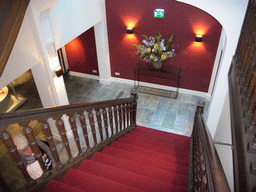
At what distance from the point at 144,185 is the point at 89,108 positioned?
106 cm

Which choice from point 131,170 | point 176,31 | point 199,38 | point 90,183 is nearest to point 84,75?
→ point 176,31

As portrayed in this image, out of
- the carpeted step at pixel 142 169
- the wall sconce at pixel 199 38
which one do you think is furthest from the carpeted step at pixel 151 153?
the wall sconce at pixel 199 38

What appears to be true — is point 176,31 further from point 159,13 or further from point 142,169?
point 142,169

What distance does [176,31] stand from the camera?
5945 mm

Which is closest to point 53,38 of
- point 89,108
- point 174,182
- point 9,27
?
point 9,27

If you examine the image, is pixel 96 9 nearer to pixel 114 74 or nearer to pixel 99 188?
pixel 114 74

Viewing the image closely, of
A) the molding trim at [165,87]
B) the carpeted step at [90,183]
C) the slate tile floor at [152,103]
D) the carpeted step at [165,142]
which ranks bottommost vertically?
the slate tile floor at [152,103]

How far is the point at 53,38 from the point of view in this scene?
4066 millimetres

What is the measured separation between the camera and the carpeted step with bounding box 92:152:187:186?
249 centimetres

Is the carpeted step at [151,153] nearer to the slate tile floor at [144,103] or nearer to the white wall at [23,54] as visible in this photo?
the slate tile floor at [144,103]

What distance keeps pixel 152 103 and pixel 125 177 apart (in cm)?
420

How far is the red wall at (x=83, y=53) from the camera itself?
6.97 meters

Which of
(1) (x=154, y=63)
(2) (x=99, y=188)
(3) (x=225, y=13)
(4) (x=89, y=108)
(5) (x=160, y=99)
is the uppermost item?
(3) (x=225, y=13)

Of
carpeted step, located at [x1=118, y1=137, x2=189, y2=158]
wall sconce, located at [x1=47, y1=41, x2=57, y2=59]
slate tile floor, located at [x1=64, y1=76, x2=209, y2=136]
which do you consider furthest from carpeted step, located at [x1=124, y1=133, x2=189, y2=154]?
wall sconce, located at [x1=47, y1=41, x2=57, y2=59]
